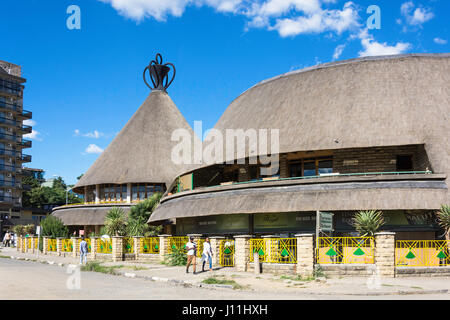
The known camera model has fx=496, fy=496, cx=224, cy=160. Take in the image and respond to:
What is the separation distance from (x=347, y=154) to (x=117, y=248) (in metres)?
15.9

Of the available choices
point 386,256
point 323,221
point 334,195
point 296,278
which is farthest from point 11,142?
point 386,256

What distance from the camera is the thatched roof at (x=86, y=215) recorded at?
5213 centimetres

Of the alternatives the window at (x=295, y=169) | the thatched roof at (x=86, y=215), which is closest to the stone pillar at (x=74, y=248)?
the thatched roof at (x=86, y=215)

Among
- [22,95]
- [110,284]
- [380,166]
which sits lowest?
[110,284]

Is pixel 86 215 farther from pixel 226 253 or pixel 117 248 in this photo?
pixel 226 253

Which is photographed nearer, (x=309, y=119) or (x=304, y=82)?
(x=309, y=119)

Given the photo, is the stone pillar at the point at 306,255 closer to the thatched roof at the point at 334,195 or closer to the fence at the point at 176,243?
the thatched roof at the point at 334,195

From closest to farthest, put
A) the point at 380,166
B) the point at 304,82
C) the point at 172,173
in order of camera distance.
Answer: the point at 380,166 → the point at 304,82 → the point at 172,173

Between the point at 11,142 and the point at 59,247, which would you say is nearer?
the point at 59,247

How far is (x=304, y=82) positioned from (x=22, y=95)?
69104 mm

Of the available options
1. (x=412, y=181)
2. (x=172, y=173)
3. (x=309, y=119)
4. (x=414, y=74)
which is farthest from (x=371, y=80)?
(x=172, y=173)

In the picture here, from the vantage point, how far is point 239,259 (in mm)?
23891

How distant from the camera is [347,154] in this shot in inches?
1240
